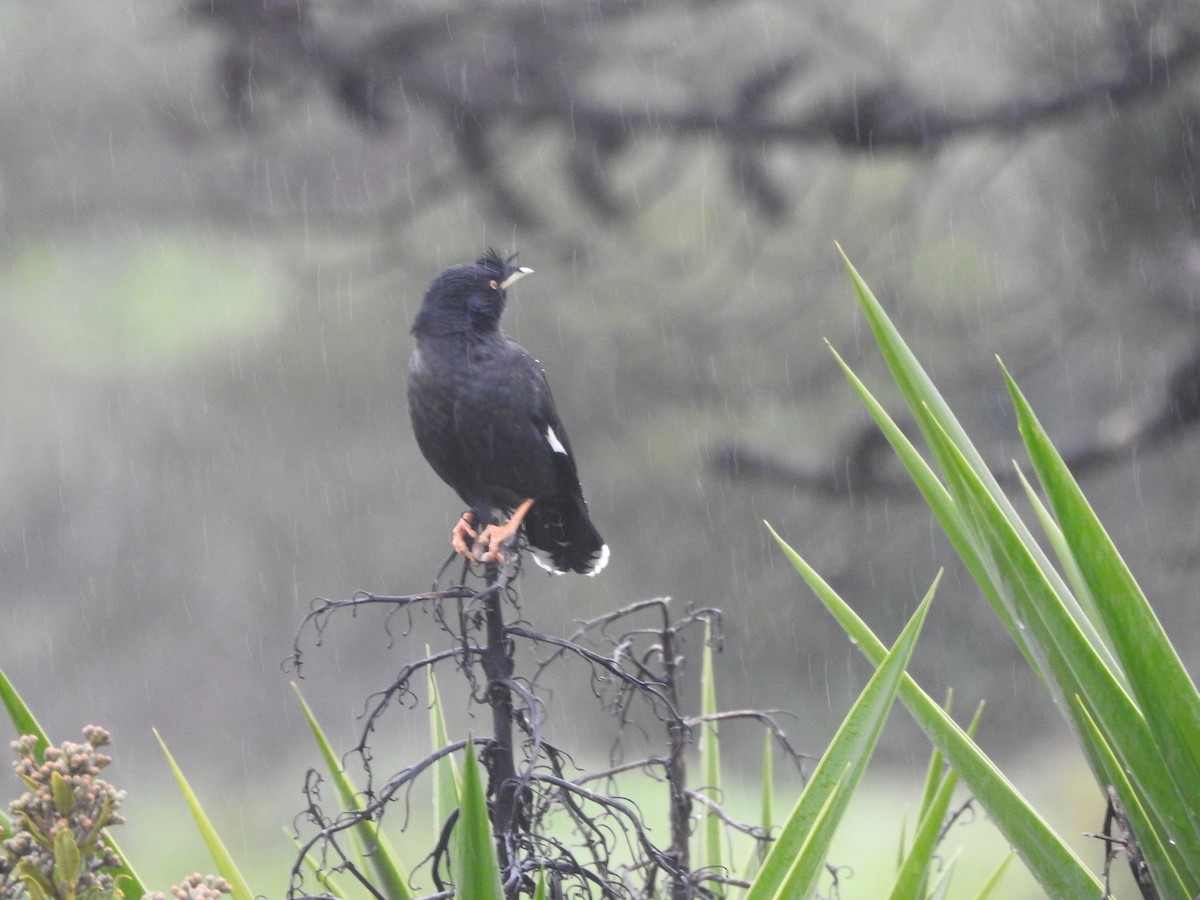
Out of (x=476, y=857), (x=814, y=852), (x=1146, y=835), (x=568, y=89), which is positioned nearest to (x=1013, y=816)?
(x=1146, y=835)

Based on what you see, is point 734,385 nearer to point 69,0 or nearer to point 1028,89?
point 1028,89

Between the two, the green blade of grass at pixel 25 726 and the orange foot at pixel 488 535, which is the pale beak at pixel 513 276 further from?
the green blade of grass at pixel 25 726

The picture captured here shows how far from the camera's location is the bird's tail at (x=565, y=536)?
2227 mm

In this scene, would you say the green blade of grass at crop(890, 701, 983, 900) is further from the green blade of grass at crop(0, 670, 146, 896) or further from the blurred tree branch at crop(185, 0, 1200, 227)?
the blurred tree branch at crop(185, 0, 1200, 227)

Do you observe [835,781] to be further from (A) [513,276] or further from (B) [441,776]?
(A) [513,276]

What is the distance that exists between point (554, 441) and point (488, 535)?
289mm

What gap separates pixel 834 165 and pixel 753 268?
26.9 inches

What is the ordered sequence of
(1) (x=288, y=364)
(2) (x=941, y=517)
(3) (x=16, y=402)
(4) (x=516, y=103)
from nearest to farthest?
(2) (x=941, y=517), (4) (x=516, y=103), (1) (x=288, y=364), (3) (x=16, y=402)

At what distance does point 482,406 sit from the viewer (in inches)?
75.6

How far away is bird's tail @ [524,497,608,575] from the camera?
2.23m

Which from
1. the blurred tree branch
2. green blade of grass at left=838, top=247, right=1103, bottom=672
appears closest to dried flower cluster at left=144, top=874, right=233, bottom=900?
green blade of grass at left=838, top=247, right=1103, bottom=672

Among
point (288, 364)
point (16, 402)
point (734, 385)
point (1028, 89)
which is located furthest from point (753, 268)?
point (16, 402)

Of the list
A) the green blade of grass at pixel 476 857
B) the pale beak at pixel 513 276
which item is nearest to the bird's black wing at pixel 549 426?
the pale beak at pixel 513 276

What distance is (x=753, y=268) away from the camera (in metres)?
4.94
